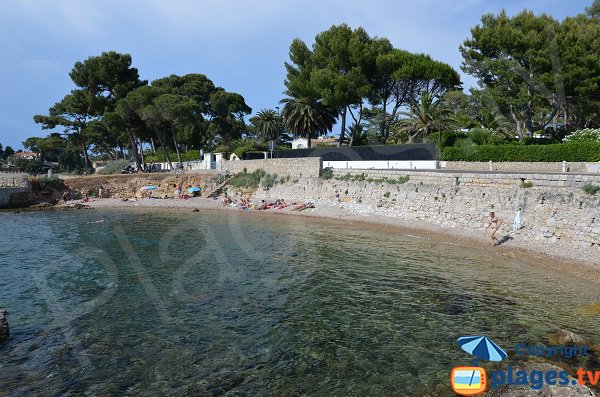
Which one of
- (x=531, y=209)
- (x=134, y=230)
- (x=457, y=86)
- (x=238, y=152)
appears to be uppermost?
(x=457, y=86)

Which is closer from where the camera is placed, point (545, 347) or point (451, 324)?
point (545, 347)

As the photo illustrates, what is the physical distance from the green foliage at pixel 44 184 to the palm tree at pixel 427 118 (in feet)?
124

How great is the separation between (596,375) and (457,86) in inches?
1884

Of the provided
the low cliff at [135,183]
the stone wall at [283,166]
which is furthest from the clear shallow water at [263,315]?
the low cliff at [135,183]

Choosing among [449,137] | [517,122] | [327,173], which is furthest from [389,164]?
[517,122]

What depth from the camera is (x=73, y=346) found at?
8891 millimetres

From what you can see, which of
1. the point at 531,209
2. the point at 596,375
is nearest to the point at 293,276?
the point at 596,375

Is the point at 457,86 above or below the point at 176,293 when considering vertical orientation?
above

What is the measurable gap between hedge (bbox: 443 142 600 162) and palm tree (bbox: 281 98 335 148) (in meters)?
15.5

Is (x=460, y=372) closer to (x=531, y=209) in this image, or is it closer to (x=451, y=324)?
(x=451, y=324)

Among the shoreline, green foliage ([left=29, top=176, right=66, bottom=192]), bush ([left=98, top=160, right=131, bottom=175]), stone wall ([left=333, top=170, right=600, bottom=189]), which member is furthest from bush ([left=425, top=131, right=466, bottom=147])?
green foliage ([left=29, top=176, right=66, bottom=192])

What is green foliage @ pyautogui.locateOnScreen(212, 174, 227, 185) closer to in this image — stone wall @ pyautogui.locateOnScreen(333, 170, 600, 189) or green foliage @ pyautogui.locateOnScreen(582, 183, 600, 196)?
stone wall @ pyautogui.locateOnScreen(333, 170, 600, 189)

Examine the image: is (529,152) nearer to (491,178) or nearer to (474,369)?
(491,178)

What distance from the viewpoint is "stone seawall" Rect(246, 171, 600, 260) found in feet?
57.8
